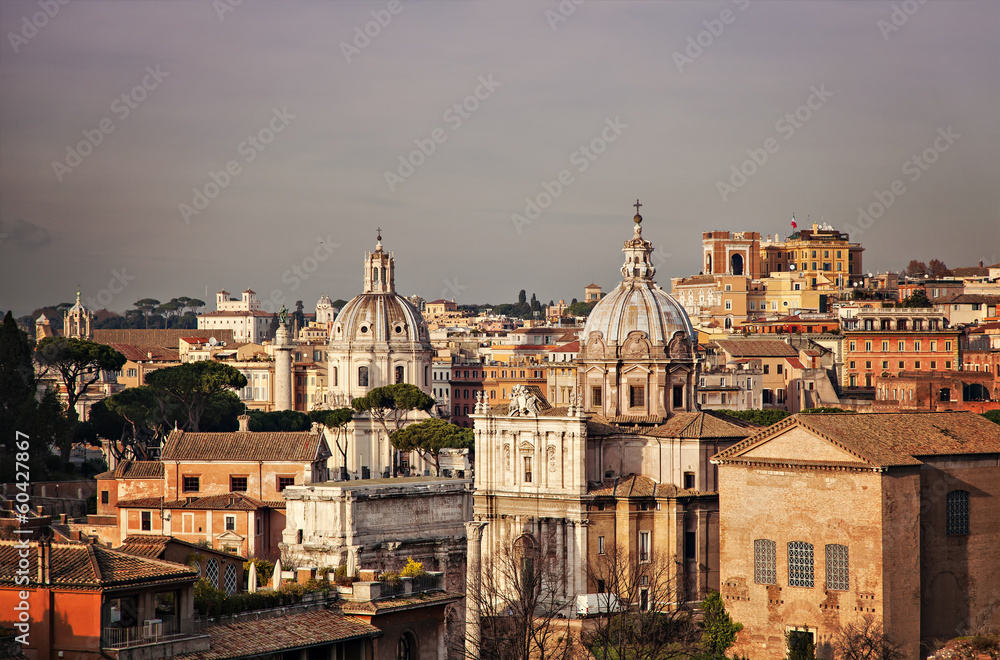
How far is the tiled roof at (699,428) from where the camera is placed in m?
Answer: 51.6

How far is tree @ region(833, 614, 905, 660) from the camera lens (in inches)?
1651

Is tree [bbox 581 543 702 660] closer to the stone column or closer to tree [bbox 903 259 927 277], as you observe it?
the stone column

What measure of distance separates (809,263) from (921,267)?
29.8 meters

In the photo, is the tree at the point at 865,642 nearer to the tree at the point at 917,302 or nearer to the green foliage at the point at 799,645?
the green foliage at the point at 799,645

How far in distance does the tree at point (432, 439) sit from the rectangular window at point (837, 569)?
3752cm

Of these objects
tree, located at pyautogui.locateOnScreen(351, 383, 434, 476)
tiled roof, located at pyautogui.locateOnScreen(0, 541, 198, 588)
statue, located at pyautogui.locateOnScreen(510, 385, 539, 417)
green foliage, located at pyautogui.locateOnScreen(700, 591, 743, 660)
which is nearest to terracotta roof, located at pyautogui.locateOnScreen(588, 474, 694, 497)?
statue, located at pyautogui.locateOnScreen(510, 385, 539, 417)

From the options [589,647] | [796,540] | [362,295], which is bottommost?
[589,647]

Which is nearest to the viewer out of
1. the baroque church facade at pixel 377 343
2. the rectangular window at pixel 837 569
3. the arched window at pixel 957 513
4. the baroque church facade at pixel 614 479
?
the rectangular window at pixel 837 569

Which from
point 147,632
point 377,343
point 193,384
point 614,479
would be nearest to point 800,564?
point 614,479

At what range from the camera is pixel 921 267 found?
158 metres

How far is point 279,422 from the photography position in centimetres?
10719

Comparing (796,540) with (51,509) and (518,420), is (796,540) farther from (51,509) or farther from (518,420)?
(51,509)

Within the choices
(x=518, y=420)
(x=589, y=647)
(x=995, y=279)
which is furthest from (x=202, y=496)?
(x=995, y=279)

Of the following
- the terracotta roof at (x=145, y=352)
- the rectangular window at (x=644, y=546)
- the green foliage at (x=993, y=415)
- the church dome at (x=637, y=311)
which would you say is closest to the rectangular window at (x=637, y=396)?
the church dome at (x=637, y=311)
